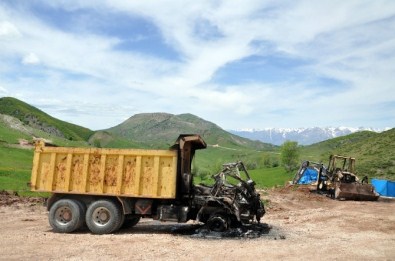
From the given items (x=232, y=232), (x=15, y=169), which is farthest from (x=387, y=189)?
(x=15, y=169)

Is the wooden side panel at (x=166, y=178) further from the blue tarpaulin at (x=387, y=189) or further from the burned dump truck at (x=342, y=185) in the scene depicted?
the blue tarpaulin at (x=387, y=189)

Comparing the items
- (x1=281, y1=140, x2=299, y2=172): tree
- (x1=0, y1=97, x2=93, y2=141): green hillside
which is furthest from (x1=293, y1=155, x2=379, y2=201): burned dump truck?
(x1=0, y1=97, x2=93, y2=141): green hillside

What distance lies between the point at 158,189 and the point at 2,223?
6188mm

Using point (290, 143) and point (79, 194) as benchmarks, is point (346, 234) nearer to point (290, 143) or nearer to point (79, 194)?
point (79, 194)

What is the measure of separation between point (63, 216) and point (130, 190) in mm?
2408

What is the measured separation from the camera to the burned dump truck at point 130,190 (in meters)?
13.0

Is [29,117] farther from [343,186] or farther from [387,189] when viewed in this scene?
[343,186]

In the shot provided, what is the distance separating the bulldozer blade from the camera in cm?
2716

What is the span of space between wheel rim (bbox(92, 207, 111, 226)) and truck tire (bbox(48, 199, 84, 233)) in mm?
458

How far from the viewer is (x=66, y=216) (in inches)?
526

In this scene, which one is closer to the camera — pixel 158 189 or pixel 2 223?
pixel 158 189

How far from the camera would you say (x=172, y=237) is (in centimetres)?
1260

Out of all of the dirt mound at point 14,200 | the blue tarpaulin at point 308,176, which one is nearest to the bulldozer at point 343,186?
the blue tarpaulin at point 308,176

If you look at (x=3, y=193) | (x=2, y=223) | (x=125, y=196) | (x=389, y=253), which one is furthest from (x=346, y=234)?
(x=3, y=193)
